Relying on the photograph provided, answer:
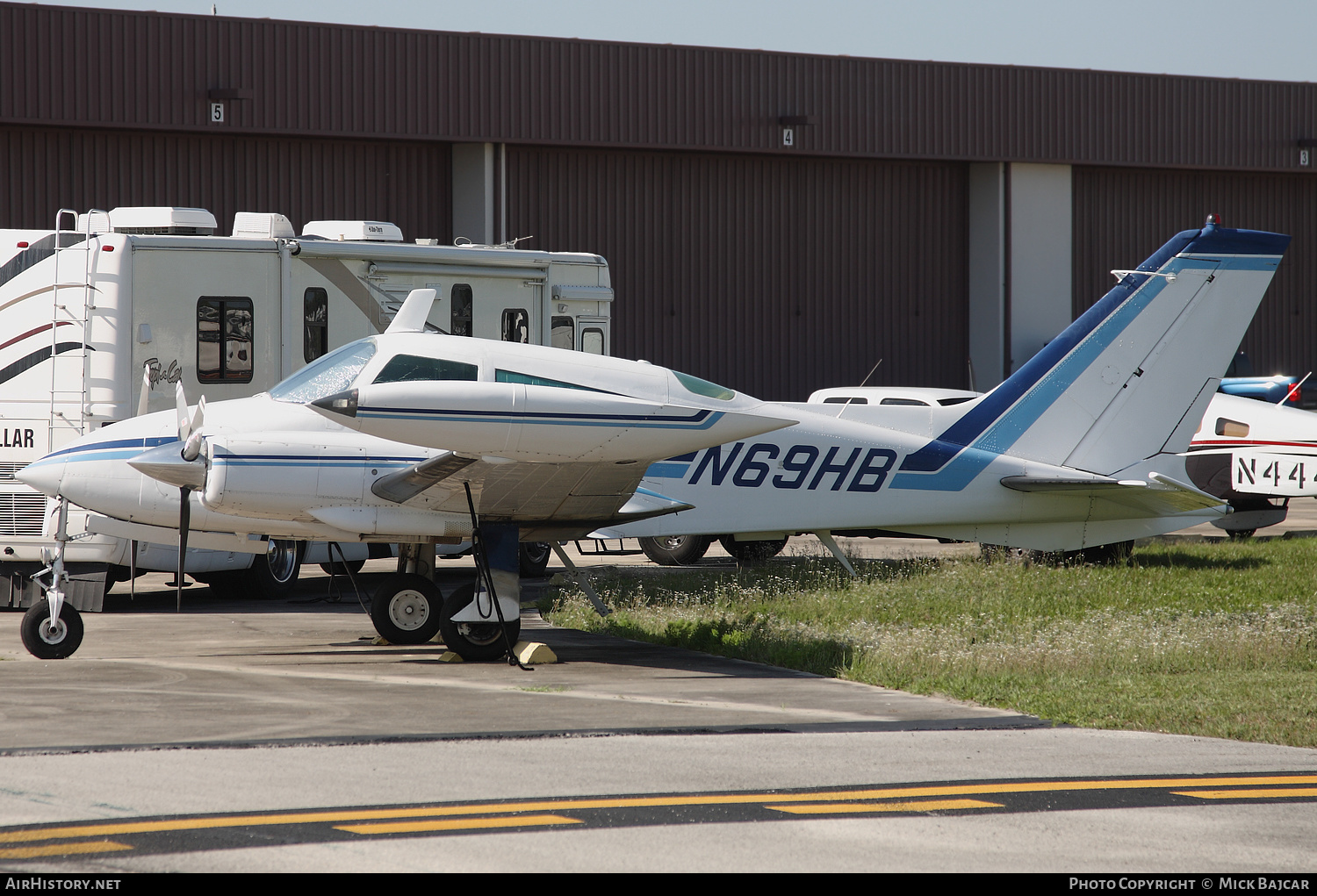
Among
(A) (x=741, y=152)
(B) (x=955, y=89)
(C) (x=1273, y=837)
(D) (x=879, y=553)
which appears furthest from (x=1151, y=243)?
(C) (x=1273, y=837)

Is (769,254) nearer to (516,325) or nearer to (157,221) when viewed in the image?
(516,325)

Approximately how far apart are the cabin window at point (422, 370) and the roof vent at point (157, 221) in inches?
174

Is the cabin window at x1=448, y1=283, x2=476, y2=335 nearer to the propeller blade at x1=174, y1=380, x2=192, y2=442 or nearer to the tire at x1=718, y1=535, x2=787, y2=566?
the propeller blade at x1=174, y1=380, x2=192, y2=442

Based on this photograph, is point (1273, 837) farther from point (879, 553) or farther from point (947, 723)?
point (879, 553)

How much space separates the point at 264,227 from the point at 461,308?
201cm

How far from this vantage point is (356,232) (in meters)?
14.6

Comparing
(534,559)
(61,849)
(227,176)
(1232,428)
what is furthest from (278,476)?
(227,176)

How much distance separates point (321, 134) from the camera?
88.8 feet

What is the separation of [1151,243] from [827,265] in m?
8.19

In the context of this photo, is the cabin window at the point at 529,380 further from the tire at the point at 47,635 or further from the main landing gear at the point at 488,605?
the tire at the point at 47,635

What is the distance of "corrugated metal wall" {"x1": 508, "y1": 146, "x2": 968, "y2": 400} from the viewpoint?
98.6 ft

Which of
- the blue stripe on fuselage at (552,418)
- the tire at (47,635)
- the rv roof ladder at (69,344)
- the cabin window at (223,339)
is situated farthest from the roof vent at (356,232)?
the blue stripe on fuselage at (552,418)

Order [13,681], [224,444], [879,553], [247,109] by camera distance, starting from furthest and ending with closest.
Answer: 1. [247,109]
2. [879,553]
3. [224,444]
4. [13,681]

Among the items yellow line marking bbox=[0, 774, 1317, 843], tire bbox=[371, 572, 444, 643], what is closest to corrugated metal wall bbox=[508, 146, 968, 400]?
tire bbox=[371, 572, 444, 643]
